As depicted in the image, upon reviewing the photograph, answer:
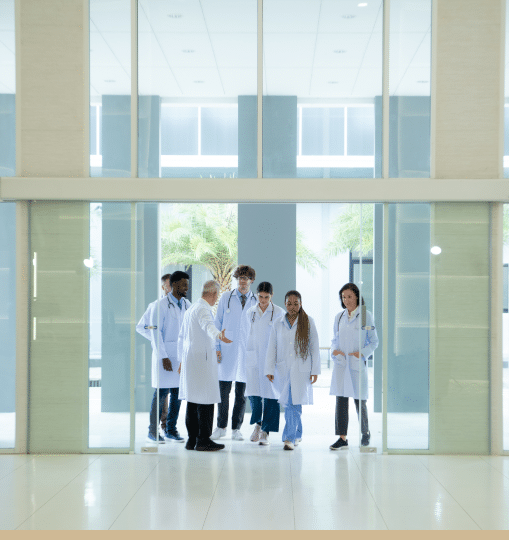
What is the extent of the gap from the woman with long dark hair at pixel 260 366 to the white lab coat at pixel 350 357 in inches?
23.9

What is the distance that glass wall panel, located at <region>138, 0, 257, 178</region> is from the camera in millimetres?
6262

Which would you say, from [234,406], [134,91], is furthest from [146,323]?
[134,91]

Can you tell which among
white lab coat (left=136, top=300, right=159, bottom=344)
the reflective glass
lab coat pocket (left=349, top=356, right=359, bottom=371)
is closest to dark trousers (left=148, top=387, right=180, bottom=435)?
white lab coat (left=136, top=300, right=159, bottom=344)

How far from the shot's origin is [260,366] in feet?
22.1

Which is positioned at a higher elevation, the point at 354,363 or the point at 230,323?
the point at 230,323

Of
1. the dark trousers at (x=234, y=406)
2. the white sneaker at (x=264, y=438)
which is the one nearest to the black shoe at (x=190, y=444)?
the dark trousers at (x=234, y=406)

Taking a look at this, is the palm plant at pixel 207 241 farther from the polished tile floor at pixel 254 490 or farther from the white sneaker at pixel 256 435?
the polished tile floor at pixel 254 490

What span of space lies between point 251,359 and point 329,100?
2.69 m

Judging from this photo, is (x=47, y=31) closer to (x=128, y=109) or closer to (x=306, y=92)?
(x=128, y=109)

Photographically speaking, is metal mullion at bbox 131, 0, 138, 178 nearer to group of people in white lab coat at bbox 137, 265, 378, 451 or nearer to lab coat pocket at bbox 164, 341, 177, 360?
group of people in white lab coat at bbox 137, 265, 378, 451

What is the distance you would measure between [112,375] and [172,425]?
0.97 m

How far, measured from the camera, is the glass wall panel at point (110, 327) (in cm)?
620

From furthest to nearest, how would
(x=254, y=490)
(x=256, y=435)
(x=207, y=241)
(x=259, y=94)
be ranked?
(x=207, y=241), (x=256, y=435), (x=259, y=94), (x=254, y=490)

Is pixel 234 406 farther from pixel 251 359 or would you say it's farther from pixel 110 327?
pixel 110 327
